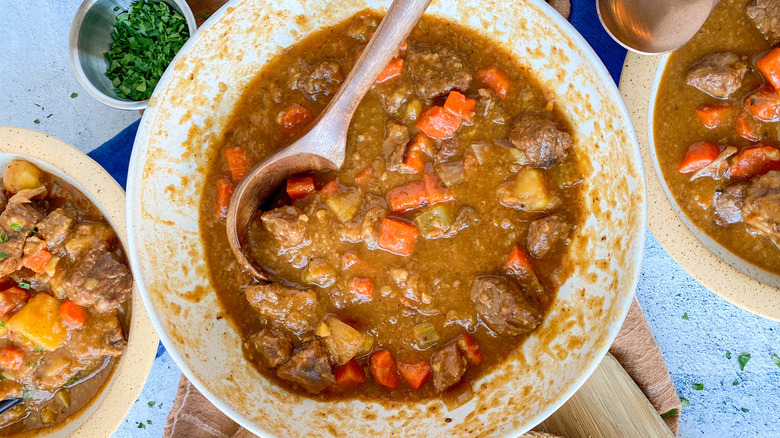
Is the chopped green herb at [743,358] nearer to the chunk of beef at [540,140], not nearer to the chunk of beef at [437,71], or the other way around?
the chunk of beef at [540,140]

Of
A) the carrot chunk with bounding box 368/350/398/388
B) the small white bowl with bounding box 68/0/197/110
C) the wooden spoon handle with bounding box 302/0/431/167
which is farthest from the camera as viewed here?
the small white bowl with bounding box 68/0/197/110

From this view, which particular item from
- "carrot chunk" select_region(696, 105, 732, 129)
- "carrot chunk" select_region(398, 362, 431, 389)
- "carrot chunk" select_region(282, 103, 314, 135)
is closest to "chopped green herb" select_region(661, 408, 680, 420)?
"carrot chunk" select_region(398, 362, 431, 389)

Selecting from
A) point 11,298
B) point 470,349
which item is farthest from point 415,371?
point 11,298

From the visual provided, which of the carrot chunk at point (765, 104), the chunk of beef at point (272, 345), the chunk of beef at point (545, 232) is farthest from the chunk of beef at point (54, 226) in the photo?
the carrot chunk at point (765, 104)

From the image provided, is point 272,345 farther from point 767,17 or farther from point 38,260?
point 767,17

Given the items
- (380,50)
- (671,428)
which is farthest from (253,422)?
(671,428)

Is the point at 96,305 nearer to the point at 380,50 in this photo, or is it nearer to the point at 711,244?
the point at 380,50

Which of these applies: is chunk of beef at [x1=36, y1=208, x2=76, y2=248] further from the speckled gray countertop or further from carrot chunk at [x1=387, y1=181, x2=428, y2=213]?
carrot chunk at [x1=387, y1=181, x2=428, y2=213]
